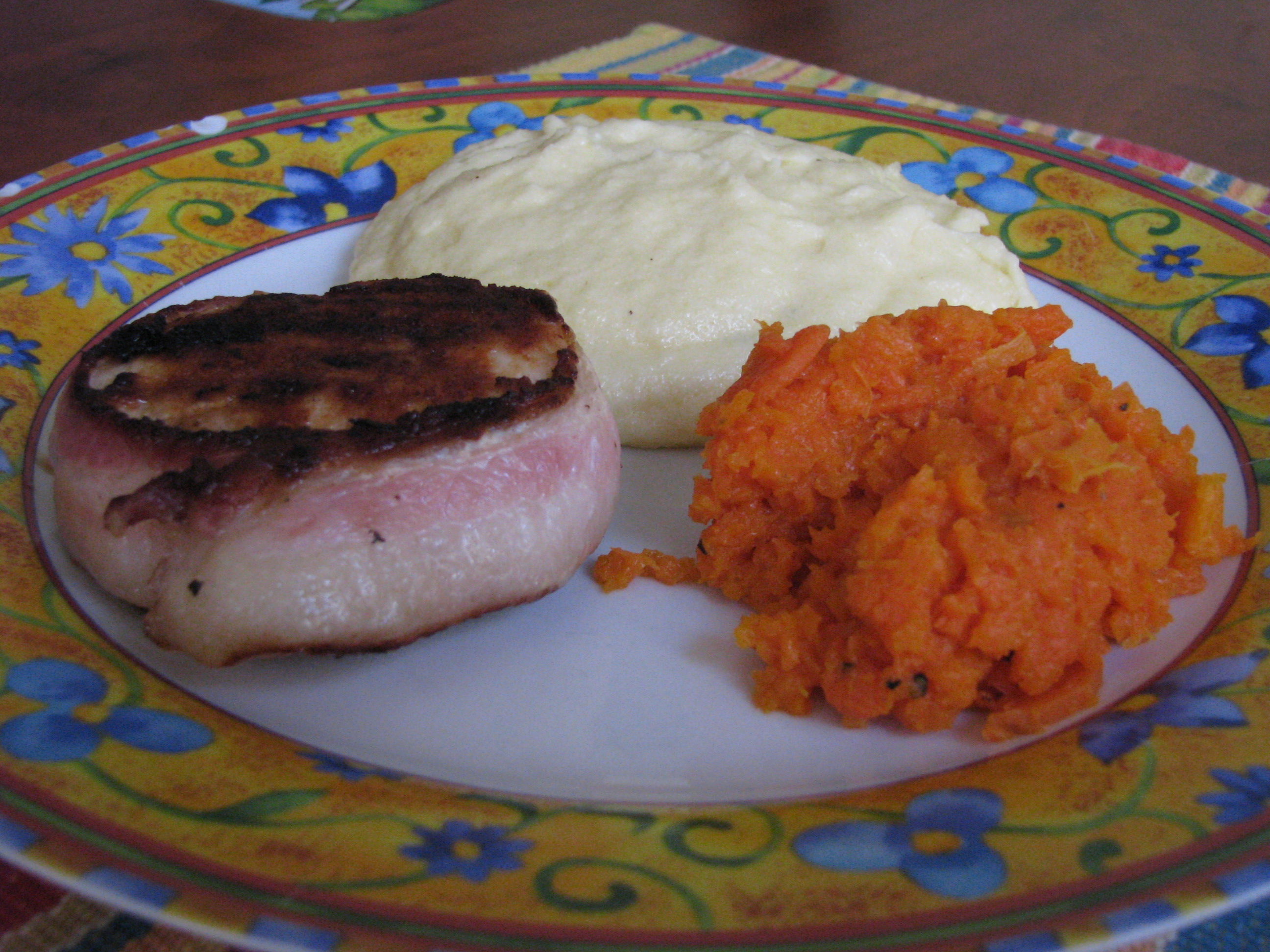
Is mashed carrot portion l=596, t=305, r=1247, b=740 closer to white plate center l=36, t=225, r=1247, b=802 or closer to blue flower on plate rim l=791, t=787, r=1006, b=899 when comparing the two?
white plate center l=36, t=225, r=1247, b=802

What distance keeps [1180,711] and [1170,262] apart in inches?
65.9

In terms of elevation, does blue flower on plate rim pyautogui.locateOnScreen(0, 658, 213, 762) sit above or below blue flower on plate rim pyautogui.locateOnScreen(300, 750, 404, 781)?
above

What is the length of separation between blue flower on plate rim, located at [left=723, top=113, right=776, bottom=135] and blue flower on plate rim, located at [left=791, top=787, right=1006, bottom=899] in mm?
2485

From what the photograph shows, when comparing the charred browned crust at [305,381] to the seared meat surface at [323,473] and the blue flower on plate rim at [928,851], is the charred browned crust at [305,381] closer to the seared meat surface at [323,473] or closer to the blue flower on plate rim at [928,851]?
the seared meat surface at [323,473]

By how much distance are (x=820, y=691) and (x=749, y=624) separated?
0.16 meters

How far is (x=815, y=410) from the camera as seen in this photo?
200 centimetres

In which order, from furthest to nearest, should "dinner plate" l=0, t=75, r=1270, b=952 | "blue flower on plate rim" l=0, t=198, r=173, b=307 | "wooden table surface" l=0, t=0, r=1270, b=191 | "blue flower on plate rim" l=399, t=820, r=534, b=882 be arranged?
"wooden table surface" l=0, t=0, r=1270, b=191 < "blue flower on plate rim" l=0, t=198, r=173, b=307 < "blue flower on plate rim" l=399, t=820, r=534, b=882 < "dinner plate" l=0, t=75, r=1270, b=952

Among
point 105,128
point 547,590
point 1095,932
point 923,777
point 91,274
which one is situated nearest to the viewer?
point 1095,932

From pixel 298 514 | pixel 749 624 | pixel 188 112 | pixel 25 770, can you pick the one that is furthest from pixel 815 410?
pixel 188 112

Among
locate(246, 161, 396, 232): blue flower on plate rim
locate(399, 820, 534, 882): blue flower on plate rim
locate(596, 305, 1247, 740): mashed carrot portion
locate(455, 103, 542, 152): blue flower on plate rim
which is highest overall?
locate(455, 103, 542, 152): blue flower on plate rim

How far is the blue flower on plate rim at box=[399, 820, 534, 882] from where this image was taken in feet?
4.47

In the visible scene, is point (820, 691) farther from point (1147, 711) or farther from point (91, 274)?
point (91, 274)

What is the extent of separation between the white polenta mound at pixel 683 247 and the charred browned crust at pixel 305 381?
14.9 inches

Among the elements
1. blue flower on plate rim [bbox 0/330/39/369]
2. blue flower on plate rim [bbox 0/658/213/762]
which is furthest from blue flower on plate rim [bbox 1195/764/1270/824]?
blue flower on plate rim [bbox 0/330/39/369]
